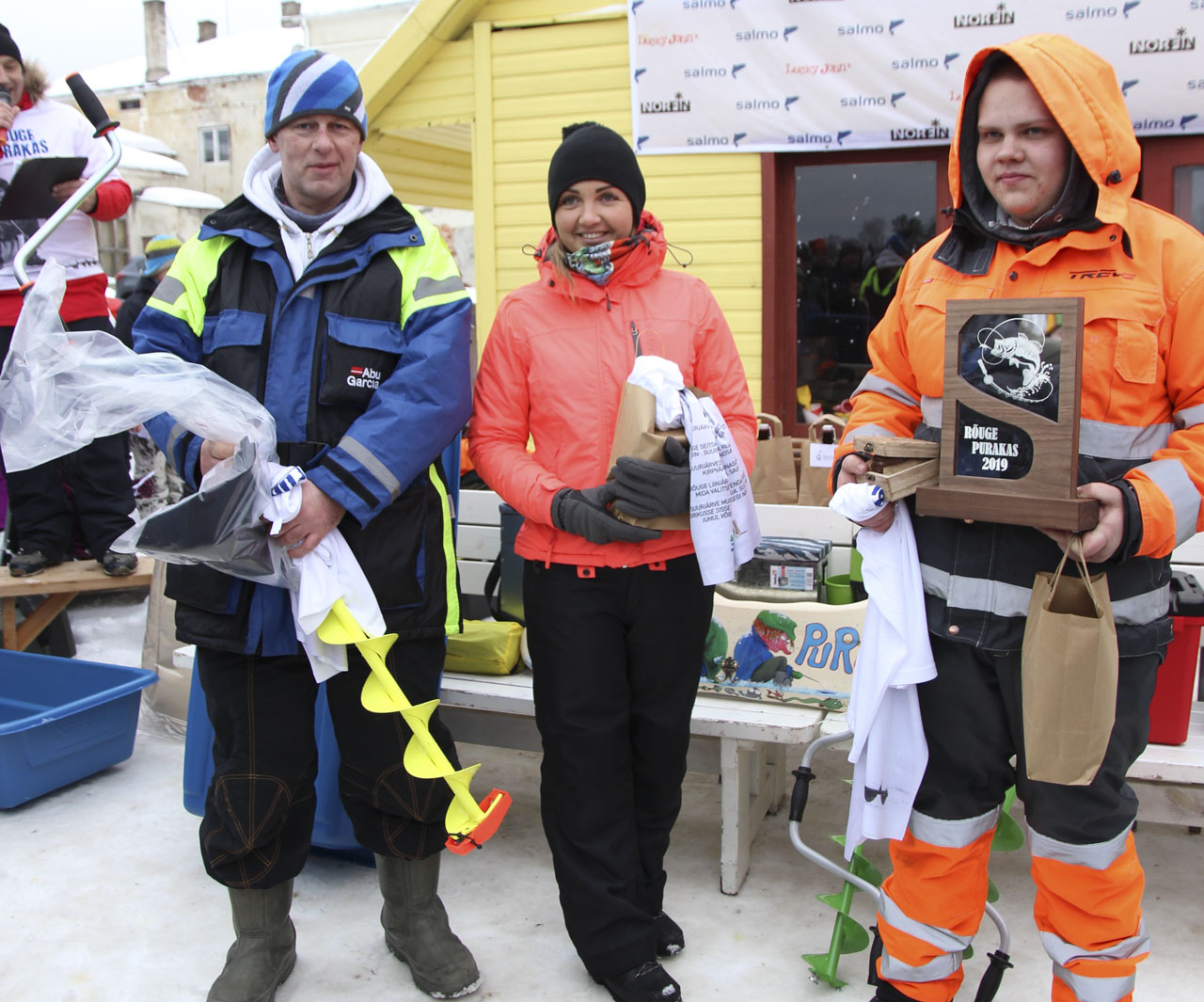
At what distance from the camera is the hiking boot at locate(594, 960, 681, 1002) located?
2.44 metres

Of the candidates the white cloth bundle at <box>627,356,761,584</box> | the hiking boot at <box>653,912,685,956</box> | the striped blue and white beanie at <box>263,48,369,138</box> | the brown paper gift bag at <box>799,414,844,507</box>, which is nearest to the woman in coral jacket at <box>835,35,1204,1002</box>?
the white cloth bundle at <box>627,356,761,584</box>

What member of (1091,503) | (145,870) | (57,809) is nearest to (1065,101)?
(1091,503)

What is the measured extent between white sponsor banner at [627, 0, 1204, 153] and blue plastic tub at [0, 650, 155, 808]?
14.7 feet

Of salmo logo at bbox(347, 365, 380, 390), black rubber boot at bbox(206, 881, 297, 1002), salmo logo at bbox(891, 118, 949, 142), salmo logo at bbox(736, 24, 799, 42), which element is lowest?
black rubber boot at bbox(206, 881, 297, 1002)

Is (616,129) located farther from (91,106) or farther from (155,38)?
(155,38)

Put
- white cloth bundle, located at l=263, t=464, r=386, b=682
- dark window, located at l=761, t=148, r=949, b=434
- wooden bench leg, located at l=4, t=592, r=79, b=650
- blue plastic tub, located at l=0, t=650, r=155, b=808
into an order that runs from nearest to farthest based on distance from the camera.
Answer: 1. white cloth bundle, located at l=263, t=464, r=386, b=682
2. blue plastic tub, located at l=0, t=650, r=155, b=808
3. wooden bench leg, located at l=4, t=592, r=79, b=650
4. dark window, located at l=761, t=148, r=949, b=434

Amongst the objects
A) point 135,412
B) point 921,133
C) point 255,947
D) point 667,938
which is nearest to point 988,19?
point 921,133

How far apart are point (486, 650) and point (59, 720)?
1555mm

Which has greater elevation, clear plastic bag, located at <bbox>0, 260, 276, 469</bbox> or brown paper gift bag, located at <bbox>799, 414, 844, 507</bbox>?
clear plastic bag, located at <bbox>0, 260, 276, 469</bbox>

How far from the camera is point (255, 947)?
2504 mm

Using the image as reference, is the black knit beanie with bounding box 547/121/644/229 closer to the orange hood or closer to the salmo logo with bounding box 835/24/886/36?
the orange hood

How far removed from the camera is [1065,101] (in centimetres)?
179

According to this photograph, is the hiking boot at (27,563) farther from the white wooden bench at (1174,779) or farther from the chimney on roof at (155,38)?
the chimney on roof at (155,38)

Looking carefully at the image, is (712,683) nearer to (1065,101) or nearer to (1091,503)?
(1091,503)
